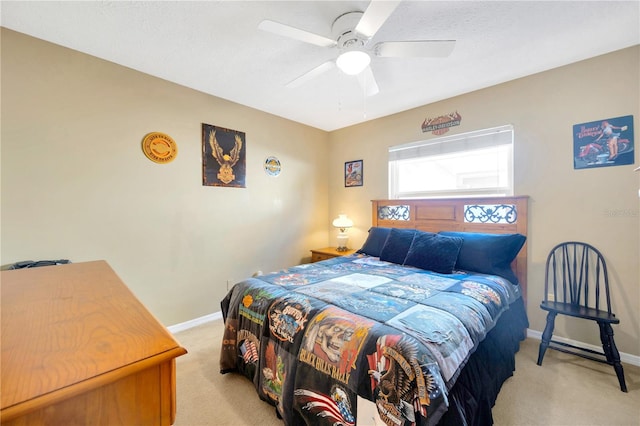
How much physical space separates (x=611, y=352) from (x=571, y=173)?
1439 millimetres

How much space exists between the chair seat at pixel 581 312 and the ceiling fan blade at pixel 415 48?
82.6 inches

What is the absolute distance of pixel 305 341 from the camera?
4.88 ft

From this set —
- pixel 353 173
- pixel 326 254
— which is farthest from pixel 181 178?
pixel 353 173

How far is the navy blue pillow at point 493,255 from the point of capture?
2334mm

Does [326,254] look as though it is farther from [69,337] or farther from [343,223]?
[69,337]

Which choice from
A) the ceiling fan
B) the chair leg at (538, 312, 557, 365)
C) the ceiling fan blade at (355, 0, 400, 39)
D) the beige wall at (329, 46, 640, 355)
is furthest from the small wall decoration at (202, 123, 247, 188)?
the chair leg at (538, 312, 557, 365)

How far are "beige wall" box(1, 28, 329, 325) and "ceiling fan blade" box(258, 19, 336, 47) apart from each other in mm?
1708

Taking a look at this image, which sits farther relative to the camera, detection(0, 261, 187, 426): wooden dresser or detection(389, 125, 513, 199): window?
detection(389, 125, 513, 199): window

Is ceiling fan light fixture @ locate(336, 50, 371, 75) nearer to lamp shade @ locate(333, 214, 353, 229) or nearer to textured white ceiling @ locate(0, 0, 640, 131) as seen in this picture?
textured white ceiling @ locate(0, 0, 640, 131)

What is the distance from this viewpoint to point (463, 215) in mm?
2965

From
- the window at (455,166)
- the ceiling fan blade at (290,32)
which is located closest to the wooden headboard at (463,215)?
the window at (455,166)

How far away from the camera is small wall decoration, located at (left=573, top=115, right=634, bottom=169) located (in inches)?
84.8

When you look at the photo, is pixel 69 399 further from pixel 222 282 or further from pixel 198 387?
pixel 222 282

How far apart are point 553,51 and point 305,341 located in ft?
9.59
